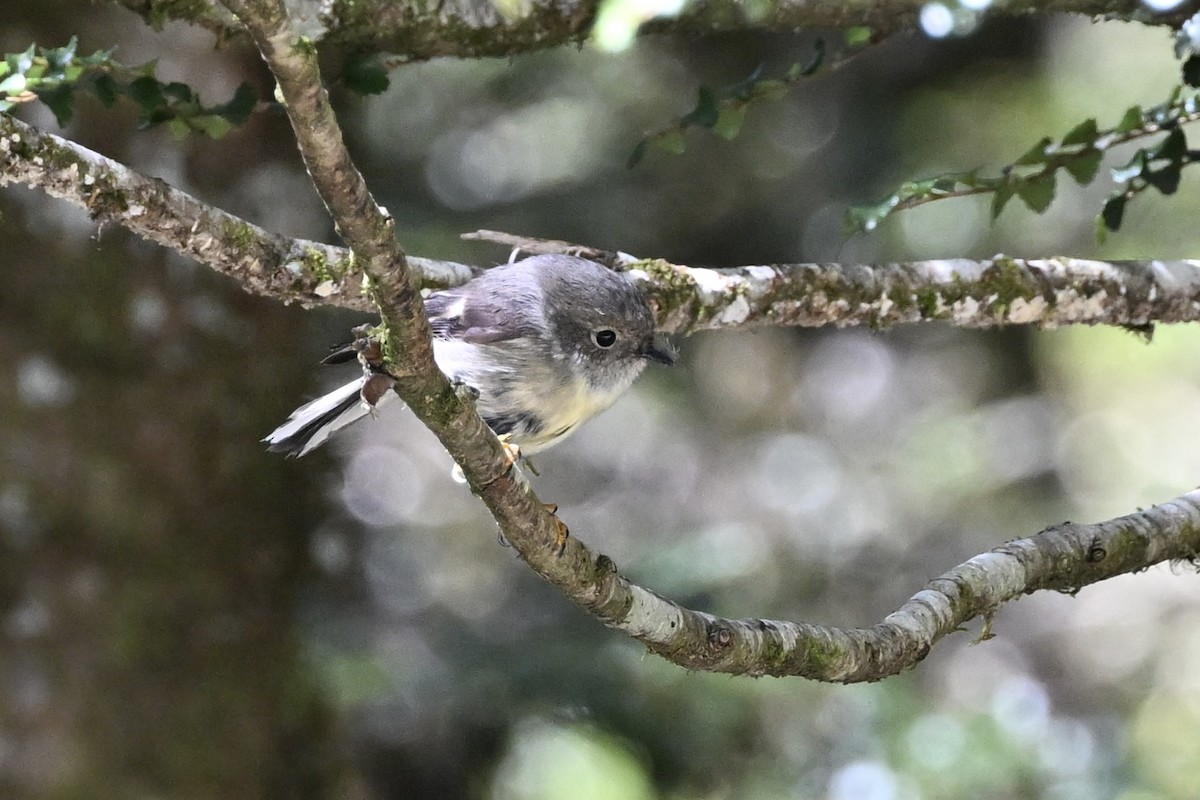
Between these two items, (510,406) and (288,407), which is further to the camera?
(288,407)

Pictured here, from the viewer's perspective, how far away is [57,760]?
13.6 ft

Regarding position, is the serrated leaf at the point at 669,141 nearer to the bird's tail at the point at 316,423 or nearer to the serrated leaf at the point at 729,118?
the serrated leaf at the point at 729,118

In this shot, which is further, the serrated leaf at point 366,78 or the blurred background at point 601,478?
the blurred background at point 601,478

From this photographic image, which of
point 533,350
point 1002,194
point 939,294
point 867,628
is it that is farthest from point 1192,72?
point 533,350

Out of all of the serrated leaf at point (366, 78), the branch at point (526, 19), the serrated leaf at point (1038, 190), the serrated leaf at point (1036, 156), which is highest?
the branch at point (526, 19)

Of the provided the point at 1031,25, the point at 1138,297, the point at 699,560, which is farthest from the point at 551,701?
the point at 1031,25

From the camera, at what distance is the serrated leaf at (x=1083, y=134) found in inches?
112

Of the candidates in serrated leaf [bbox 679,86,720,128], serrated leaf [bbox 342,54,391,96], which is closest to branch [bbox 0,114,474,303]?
serrated leaf [bbox 342,54,391,96]

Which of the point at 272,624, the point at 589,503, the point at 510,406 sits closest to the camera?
the point at 510,406

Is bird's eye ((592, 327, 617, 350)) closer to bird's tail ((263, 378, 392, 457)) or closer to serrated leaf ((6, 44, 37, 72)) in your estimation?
bird's tail ((263, 378, 392, 457))

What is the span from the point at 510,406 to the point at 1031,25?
4466mm

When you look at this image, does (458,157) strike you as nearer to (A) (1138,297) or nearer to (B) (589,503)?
(B) (589,503)

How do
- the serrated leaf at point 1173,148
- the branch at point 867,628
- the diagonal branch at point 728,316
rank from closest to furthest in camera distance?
1. the diagonal branch at point 728,316
2. the branch at point 867,628
3. the serrated leaf at point 1173,148

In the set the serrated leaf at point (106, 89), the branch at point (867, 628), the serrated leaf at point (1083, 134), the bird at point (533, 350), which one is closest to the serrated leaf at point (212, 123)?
the serrated leaf at point (106, 89)
